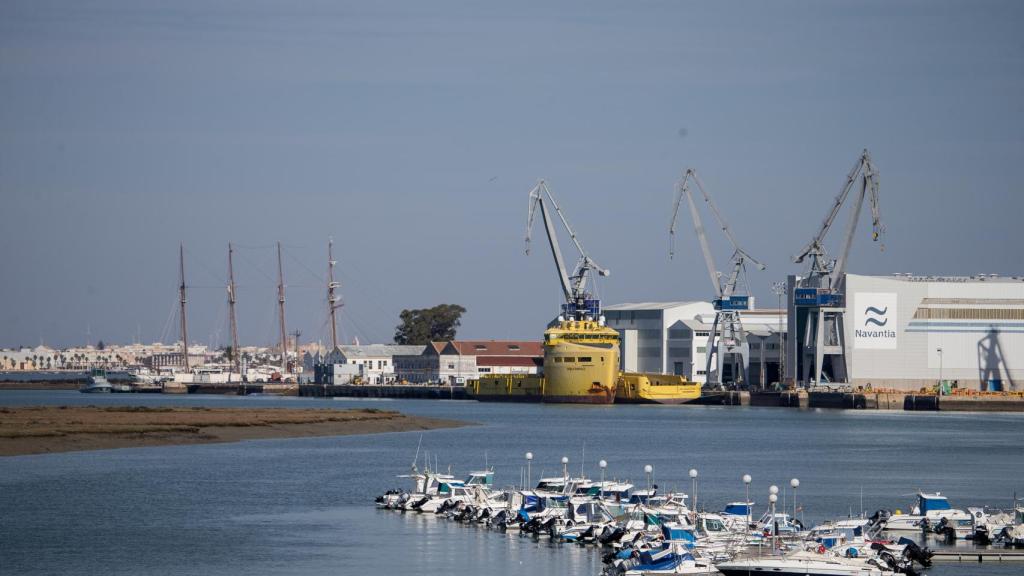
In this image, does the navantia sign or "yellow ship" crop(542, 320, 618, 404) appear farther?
"yellow ship" crop(542, 320, 618, 404)

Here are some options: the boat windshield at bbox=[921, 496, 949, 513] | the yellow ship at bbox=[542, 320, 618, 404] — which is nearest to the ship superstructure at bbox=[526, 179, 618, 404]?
the yellow ship at bbox=[542, 320, 618, 404]

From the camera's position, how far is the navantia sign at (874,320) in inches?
5472

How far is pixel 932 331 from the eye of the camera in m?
140

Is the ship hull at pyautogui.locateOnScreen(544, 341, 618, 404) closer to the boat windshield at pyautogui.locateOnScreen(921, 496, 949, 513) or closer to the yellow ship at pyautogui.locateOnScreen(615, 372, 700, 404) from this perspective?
the yellow ship at pyautogui.locateOnScreen(615, 372, 700, 404)

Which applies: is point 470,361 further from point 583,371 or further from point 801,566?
point 801,566

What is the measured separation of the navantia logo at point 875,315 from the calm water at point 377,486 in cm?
3343

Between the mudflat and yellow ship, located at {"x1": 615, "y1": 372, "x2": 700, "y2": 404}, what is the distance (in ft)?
128

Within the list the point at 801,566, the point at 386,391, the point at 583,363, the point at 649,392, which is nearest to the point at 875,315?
the point at 649,392

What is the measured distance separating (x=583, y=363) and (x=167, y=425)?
5965 centimetres

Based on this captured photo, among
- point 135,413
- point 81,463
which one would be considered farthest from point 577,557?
point 135,413

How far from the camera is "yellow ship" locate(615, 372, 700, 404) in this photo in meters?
146

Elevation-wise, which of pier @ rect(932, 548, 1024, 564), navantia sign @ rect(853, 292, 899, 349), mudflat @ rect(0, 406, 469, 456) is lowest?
pier @ rect(932, 548, 1024, 564)

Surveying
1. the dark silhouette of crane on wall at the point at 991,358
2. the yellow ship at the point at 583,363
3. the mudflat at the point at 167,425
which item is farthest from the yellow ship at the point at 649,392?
the mudflat at the point at 167,425

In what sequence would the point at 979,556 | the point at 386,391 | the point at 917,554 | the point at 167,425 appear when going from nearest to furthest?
1. the point at 917,554
2. the point at 979,556
3. the point at 167,425
4. the point at 386,391
